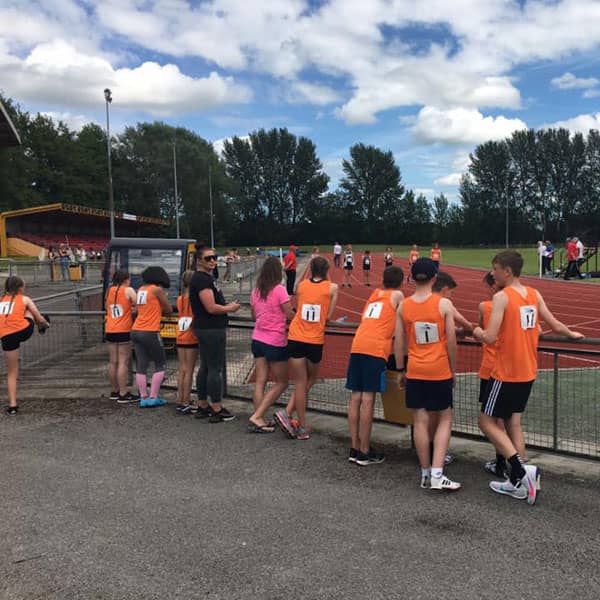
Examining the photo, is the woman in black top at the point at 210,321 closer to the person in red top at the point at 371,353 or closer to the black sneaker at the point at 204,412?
the black sneaker at the point at 204,412

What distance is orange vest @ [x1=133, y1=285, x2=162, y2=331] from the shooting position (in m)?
6.76

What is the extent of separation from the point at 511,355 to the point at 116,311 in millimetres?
4726

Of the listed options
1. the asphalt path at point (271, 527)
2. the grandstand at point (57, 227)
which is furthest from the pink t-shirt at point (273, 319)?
the grandstand at point (57, 227)

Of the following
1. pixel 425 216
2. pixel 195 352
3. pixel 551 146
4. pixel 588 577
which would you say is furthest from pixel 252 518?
pixel 551 146

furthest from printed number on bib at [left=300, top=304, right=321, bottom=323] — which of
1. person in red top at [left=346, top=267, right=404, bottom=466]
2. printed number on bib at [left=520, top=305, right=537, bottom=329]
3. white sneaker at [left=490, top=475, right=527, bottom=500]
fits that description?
white sneaker at [left=490, top=475, right=527, bottom=500]

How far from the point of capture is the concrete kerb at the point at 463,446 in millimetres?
4695

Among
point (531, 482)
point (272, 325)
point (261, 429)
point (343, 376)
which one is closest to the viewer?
point (531, 482)

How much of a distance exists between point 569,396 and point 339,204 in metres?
107

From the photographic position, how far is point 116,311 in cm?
700

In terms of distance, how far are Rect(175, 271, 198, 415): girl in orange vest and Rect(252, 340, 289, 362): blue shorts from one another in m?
0.98

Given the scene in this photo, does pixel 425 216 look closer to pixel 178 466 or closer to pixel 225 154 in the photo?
pixel 225 154

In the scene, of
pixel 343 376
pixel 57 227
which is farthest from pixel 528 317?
pixel 57 227

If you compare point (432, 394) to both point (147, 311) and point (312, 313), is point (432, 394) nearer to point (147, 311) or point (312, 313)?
point (312, 313)

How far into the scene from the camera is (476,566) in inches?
128
